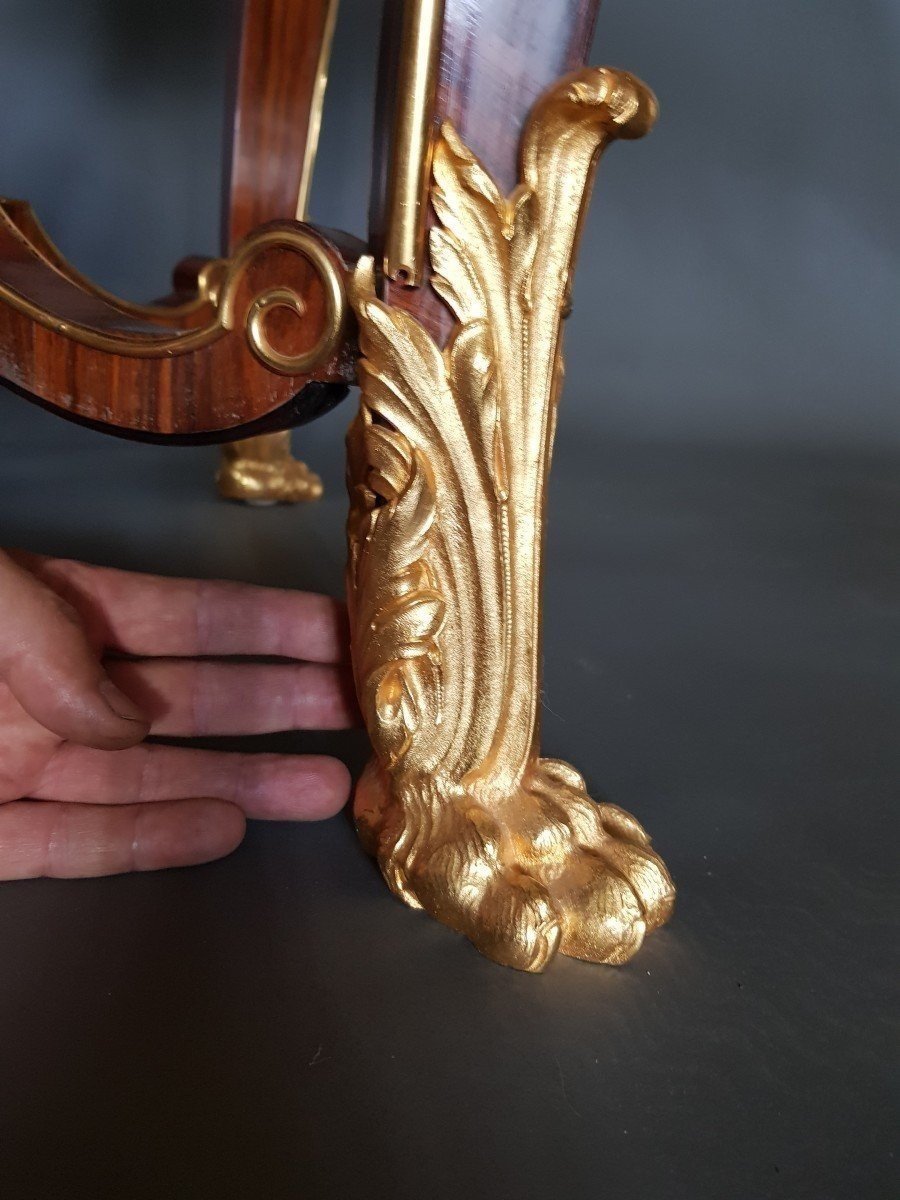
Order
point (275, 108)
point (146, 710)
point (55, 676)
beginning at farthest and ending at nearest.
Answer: point (275, 108) → point (146, 710) → point (55, 676)

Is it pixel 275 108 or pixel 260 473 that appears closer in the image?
pixel 275 108

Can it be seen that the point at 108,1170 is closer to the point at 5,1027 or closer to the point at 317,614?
the point at 5,1027

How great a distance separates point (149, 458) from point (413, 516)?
1157mm

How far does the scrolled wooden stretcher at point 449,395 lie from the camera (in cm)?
53

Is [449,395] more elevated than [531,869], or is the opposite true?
[449,395]

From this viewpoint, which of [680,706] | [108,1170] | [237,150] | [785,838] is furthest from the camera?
[237,150]

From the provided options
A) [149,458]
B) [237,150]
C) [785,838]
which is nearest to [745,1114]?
[785,838]

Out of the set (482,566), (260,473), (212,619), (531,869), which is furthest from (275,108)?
(531,869)

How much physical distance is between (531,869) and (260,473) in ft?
2.99

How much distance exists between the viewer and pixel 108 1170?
43cm

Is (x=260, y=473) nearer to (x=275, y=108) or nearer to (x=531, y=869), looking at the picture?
(x=275, y=108)

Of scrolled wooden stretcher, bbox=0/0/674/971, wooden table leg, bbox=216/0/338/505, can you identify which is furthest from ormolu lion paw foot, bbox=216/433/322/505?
scrolled wooden stretcher, bbox=0/0/674/971

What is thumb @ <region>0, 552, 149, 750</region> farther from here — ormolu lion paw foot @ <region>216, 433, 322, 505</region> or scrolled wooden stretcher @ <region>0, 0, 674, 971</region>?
ormolu lion paw foot @ <region>216, 433, 322, 505</region>

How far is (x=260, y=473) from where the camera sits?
139cm
